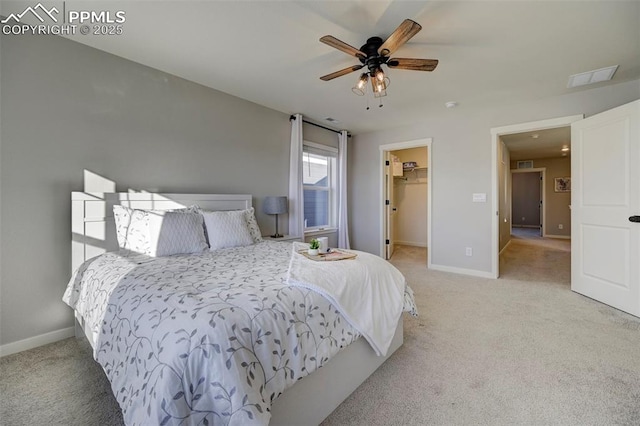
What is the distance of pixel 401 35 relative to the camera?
1868 millimetres

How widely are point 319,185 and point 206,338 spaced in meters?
4.21

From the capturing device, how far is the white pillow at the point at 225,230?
258 centimetres

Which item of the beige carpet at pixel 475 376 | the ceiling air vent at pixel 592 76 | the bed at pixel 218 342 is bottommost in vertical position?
the beige carpet at pixel 475 376

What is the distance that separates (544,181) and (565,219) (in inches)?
49.8

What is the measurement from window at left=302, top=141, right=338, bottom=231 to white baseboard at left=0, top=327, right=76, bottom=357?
3153 millimetres

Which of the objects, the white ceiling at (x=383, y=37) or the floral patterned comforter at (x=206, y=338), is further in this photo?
the white ceiling at (x=383, y=37)

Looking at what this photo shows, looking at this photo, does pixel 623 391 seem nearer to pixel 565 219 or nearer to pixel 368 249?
pixel 368 249

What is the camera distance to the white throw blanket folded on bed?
1.53 meters

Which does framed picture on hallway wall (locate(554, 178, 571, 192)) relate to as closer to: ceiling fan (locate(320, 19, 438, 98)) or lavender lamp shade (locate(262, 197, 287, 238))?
ceiling fan (locate(320, 19, 438, 98))

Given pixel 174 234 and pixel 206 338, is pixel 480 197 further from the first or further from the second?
pixel 206 338

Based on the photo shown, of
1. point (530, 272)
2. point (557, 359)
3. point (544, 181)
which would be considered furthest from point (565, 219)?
point (557, 359)

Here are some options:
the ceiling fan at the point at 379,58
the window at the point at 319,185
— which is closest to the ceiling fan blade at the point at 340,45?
the ceiling fan at the point at 379,58

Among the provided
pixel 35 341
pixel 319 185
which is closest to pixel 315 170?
pixel 319 185

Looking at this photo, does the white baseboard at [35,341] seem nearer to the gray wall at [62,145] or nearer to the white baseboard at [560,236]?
the gray wall at [62,145]
